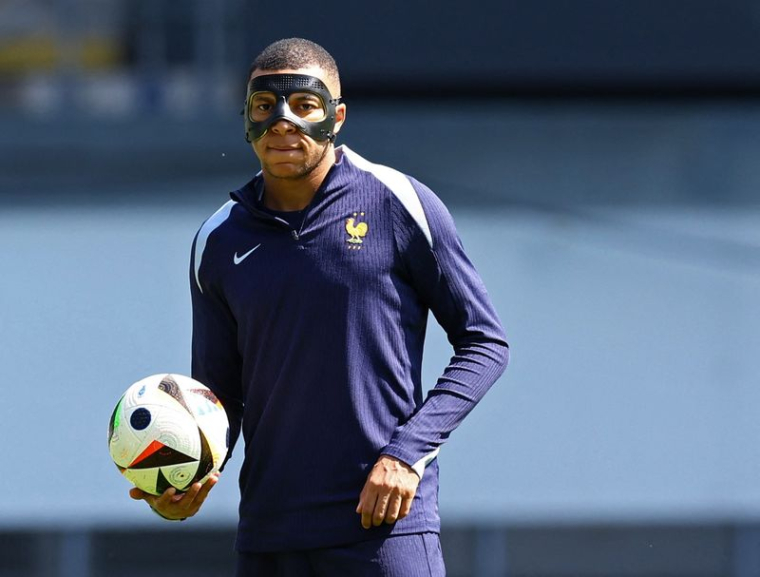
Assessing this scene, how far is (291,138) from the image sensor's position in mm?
2781

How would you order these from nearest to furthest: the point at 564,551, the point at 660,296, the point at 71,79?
the point at 564,551 < the point at 660,296 < the point at 71,79

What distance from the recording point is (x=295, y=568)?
2697 mm

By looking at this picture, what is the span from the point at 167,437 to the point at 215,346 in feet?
0.72

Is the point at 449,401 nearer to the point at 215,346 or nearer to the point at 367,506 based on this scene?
the point at 367,506

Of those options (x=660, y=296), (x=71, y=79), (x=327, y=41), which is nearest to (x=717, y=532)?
(x=660, y=296)

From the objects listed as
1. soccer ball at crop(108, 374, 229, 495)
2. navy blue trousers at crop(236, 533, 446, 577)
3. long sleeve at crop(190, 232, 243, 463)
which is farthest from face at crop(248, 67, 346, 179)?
navy blue trousers at crop(236, 533, 446, 577)

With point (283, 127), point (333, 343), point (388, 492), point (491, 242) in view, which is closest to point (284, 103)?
point (283, 127)

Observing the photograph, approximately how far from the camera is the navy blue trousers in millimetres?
2646

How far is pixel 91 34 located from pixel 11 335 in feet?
14.2

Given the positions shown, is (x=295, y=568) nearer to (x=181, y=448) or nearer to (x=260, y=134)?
(x=181, y=448)

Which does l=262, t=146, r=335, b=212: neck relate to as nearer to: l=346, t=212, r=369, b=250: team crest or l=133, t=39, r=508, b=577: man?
l=133, t=39, r=508, b=577: man

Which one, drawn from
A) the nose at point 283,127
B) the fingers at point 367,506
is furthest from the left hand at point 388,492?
the nose at point 283,127

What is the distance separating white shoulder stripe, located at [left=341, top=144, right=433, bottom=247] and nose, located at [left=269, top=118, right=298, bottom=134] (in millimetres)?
153

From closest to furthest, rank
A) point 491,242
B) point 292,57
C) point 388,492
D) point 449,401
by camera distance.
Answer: point 388,492 → point 449,401 → point 292,57 → point 491,242
